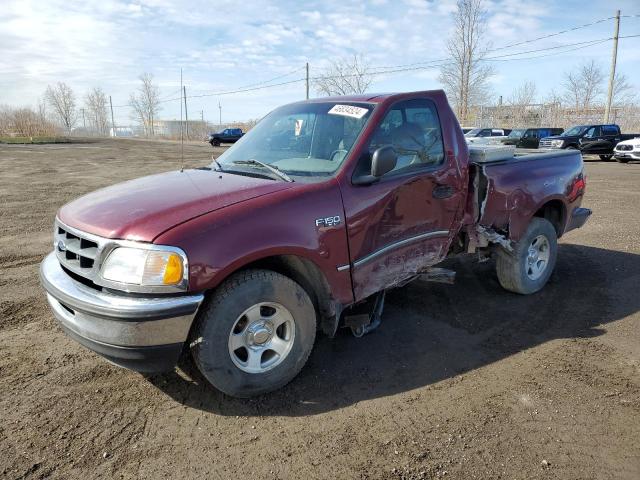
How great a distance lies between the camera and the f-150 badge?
121 inches

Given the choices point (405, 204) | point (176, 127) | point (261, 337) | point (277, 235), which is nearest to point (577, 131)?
point (405, 204)

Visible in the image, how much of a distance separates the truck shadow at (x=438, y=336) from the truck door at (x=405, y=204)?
551 millimetres

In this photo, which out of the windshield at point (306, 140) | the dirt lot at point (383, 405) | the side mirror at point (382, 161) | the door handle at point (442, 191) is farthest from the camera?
the door handle at point (442, 191)

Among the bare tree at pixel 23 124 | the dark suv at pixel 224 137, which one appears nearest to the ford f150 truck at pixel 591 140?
the dark suv at pixel 224 137

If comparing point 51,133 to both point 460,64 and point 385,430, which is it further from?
point 385,430

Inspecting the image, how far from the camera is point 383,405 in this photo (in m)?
3.02

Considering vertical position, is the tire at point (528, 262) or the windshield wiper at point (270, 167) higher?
the windshield wiper at point (270, 167)

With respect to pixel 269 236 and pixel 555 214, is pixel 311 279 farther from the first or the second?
pixel 555 214

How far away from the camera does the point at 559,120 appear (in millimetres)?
45875

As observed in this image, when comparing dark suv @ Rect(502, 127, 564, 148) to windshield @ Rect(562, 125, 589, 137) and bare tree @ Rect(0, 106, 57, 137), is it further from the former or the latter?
bare tree @ Rect(0, 106, 57, 137)

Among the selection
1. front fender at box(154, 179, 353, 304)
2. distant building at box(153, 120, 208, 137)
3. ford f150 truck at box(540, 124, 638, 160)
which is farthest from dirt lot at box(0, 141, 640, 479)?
distant building at box(153, 120, 208, 137)

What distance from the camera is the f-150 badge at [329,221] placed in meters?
3.07

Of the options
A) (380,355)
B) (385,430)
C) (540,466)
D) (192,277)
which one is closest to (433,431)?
(385,430)

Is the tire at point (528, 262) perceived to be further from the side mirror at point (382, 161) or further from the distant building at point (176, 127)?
the distant building at point (176, 127)
